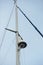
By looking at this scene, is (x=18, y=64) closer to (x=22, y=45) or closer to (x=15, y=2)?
(x=22, y=45)

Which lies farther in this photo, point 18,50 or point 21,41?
point 18,50

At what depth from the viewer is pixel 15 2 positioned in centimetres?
582

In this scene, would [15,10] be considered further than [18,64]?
Yes

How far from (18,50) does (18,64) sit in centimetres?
40

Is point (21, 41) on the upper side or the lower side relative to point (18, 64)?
upper

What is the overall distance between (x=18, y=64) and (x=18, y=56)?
0.22 metres

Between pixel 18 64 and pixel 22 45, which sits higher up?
pixel 22 45

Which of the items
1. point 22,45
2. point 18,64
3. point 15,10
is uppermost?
point 15,10

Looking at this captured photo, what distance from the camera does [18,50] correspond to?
4812 millimetres

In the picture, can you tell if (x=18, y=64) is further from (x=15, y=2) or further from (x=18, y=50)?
(x=15, y=2)

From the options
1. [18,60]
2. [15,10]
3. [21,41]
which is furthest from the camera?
[15,10]

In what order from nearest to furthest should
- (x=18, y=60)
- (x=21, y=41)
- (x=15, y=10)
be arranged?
(x=21, y=41)
(x=18, y=60)
(x=15, y=10)

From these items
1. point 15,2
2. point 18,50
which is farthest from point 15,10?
point 18,50

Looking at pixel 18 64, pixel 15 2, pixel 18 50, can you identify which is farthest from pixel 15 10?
pixel 18 64
